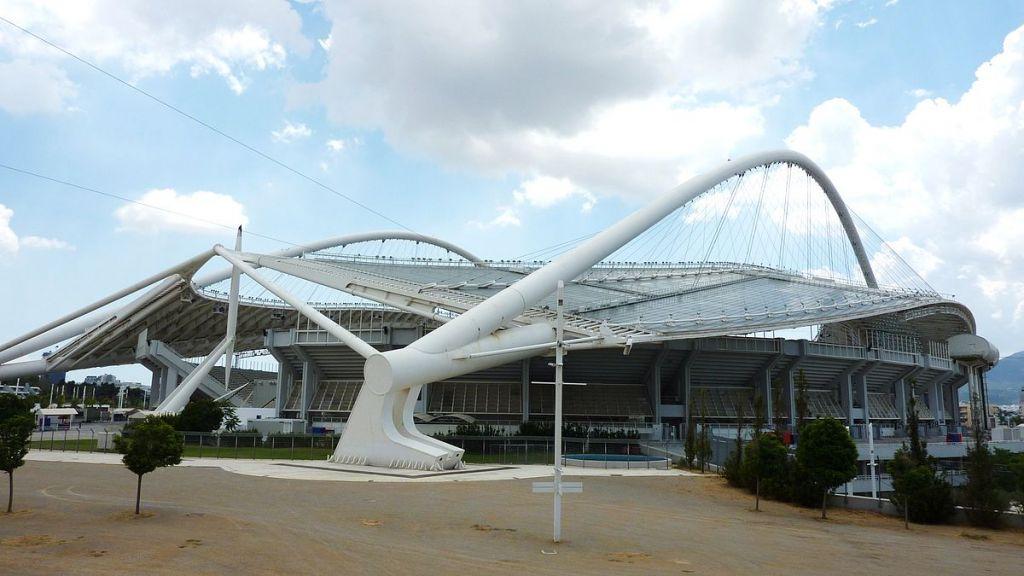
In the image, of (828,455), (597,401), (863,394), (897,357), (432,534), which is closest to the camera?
(432,534)

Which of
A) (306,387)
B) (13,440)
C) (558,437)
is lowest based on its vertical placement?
(13,440)

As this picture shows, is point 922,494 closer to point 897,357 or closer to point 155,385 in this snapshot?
point 897,357

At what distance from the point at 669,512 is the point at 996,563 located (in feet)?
27.5

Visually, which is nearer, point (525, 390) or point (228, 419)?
point (228, 419)

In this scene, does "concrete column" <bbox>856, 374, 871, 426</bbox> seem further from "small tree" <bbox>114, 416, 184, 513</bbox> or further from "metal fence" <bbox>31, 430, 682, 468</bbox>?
"small tree" <bbox>114, 416, 184, 513</bbox>

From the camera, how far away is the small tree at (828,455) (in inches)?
916

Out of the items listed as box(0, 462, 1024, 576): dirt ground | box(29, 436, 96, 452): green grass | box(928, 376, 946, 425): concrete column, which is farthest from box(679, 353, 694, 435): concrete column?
box(29, 436, 96, 452): green grass

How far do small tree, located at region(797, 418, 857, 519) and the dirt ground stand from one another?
133 cm

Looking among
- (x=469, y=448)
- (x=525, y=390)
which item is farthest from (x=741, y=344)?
(x=469, y=448)

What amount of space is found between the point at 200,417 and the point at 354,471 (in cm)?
2193

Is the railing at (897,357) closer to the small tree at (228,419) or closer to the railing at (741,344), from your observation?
the railing at (741,344)

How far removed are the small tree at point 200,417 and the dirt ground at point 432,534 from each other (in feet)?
65.6

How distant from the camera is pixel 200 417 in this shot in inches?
1807

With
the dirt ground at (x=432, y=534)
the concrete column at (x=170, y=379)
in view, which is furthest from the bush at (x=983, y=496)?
the concrete column at (x=170, y=379)
